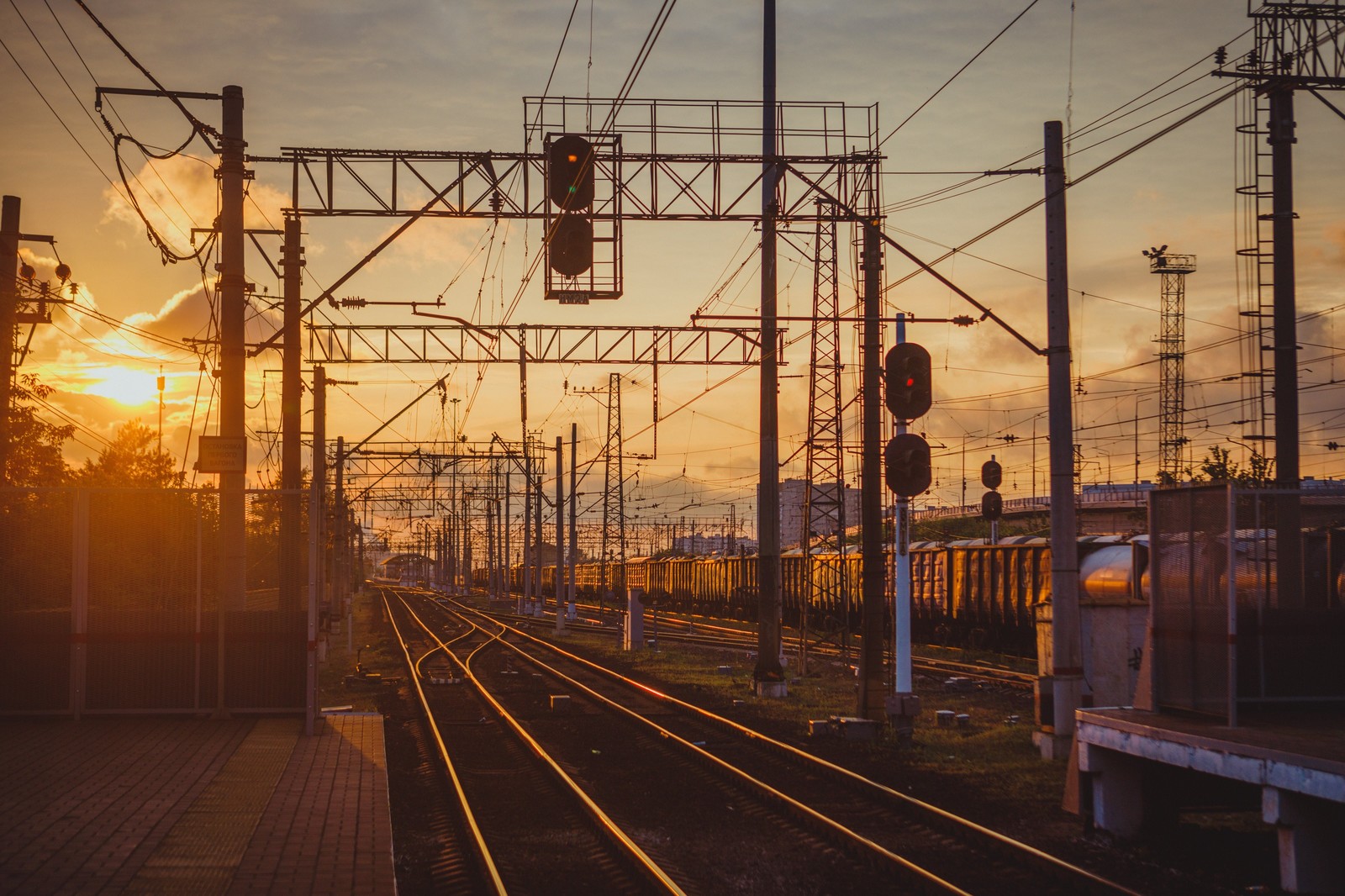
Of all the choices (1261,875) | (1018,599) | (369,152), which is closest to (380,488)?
(1018,599)

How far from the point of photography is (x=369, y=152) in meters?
20.6

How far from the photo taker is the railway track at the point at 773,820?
9.53 metres

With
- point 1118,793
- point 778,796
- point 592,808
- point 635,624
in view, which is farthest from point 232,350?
point 635,624

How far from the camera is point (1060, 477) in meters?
14.5

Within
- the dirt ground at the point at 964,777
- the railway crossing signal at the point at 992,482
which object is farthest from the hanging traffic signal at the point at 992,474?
the dirt ground at the point at 964,777

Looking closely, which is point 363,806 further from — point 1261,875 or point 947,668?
point 947,668

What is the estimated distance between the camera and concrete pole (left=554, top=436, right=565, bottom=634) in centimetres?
4591

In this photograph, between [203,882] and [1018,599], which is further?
[1018,599]

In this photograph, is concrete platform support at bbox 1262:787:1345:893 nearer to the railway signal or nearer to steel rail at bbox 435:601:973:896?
steel rail at bbox 435:601:973:896

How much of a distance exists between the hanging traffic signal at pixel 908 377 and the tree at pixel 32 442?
2704 centimetres

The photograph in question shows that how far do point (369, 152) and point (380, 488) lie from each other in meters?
61.6

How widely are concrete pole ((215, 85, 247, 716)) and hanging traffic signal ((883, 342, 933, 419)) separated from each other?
839 cm

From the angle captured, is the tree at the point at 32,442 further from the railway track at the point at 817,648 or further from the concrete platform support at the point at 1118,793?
the concrete platform support at the point at 1118,793

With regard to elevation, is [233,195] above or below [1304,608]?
above
